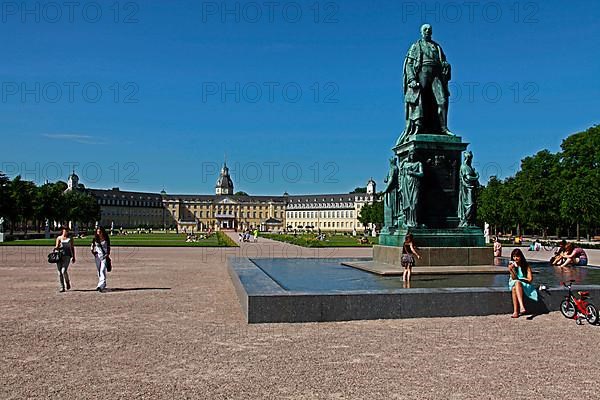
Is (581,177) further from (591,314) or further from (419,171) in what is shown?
(591,314)

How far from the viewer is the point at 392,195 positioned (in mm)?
18297

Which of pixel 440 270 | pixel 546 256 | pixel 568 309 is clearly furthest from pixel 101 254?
pixel 546 256

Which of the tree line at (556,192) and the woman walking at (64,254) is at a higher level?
the tree line at (556,192)

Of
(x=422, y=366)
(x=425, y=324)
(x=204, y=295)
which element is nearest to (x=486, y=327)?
(x=425, y=324)

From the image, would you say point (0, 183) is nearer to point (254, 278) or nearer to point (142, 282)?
point (142, 282)

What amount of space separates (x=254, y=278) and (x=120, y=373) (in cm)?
711

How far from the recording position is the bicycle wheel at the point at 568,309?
37.9ft

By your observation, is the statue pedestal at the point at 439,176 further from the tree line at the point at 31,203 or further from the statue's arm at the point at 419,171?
the tree line at the point at 31,203

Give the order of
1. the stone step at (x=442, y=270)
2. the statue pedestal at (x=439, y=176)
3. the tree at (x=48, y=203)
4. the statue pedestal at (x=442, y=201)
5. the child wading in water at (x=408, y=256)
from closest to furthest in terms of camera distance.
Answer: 1. the child wading in water at (x=408, y=256)
2. the stone step at (x=442, y=270)
3. the statue pedestal at (x=442, y=201)
4. the statue pedestal at (x=439, y=176)
5. the tree at (x=48, y=203)

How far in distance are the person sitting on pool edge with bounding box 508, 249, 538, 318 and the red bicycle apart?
564mm

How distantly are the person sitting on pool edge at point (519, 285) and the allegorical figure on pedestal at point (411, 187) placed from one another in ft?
15.3

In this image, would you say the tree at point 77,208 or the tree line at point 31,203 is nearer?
the tree line at point 31,203

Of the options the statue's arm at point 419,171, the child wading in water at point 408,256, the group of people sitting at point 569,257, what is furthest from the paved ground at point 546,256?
the child wading in water at point 408,256

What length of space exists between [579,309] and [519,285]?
1.13 m
